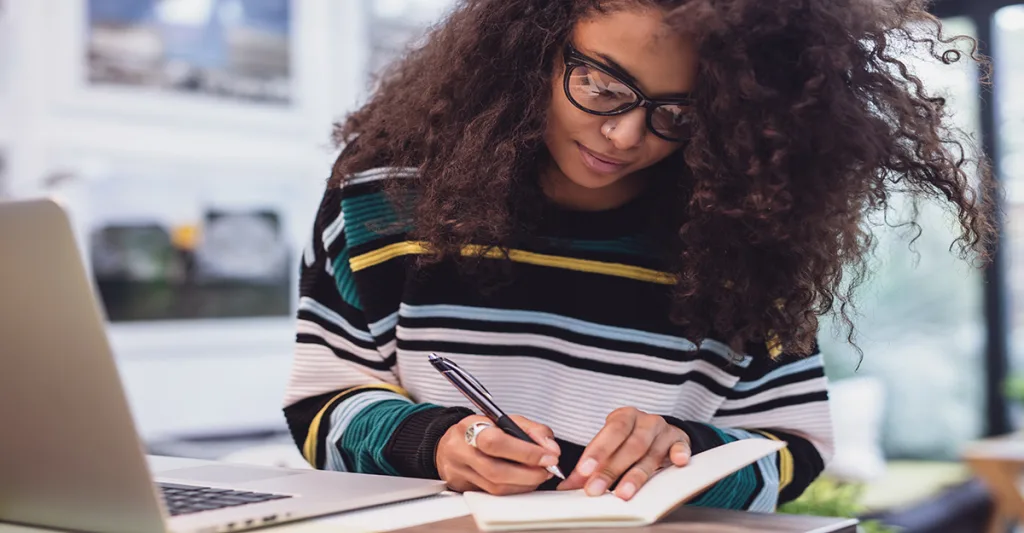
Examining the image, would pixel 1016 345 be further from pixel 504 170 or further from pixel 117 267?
pixel 504 170

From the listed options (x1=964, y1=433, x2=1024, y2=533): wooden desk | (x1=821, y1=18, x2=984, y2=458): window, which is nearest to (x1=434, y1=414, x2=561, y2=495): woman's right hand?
(x1=964, y1=433, x2=1024, y2=533): wooden desk

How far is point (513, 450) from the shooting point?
0.80 metres

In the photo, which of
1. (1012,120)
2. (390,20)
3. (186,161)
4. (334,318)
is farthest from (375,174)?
(1012,120)

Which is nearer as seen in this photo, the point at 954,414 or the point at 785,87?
the point at 785,87

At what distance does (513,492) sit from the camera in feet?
2.70

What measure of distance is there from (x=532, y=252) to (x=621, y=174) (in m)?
0.14

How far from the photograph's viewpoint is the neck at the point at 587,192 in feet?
3.68

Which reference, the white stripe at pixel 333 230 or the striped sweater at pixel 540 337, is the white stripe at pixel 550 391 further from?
the white stripe at pixel 333 230

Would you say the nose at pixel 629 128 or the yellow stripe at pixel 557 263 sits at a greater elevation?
the nose at pixel 629 128

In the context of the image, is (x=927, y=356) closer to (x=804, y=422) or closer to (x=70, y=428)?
(x=804, y=422)

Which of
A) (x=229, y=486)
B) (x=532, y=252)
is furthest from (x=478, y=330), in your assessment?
(x=229, y=486)

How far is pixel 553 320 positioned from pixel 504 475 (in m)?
0.33

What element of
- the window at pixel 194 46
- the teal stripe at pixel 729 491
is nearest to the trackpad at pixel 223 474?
the teal stripe at pixel 729 491

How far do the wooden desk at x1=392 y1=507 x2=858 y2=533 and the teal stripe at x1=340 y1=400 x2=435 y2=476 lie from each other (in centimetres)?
25
